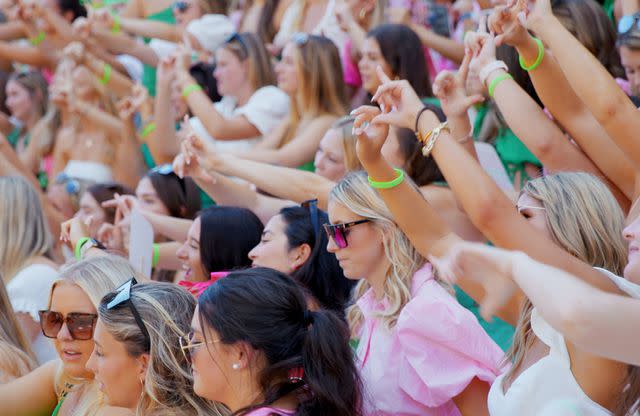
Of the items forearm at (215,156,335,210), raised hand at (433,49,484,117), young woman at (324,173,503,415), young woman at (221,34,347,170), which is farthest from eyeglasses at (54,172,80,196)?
raised hand at (433,49,484,117)

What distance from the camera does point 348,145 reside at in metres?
4.36

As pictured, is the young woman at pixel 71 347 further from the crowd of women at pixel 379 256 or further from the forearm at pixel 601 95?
the forearm at pixel 601 95

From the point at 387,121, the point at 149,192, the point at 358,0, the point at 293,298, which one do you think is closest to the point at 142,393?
the point at 293,298

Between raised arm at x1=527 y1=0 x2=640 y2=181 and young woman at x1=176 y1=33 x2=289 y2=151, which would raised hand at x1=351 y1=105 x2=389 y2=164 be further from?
young woman at x1=176 y1=33 x2=289 y2=151

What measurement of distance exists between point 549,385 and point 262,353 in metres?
0.77

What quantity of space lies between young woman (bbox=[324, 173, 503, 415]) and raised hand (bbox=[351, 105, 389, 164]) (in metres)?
0.39

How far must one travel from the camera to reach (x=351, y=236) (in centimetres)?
324

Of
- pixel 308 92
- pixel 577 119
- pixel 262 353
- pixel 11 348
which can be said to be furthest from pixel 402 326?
pixel 308 92

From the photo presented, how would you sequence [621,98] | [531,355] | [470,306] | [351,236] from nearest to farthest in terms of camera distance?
[531,355] → [621,98] → [351,236] → [470,306]

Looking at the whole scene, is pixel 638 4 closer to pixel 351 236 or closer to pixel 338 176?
pixel 338 176

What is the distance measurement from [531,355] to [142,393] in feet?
3.85

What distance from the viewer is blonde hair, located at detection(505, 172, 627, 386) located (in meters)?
2.54

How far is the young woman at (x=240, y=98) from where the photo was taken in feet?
18.5

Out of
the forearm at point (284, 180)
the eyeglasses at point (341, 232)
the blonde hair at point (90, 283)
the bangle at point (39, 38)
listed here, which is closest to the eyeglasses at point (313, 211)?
the forearm at point (284, 180)
